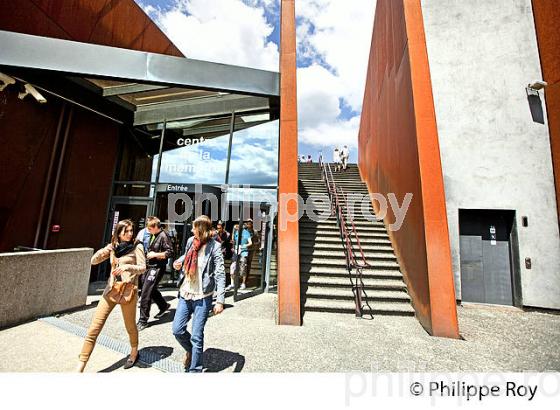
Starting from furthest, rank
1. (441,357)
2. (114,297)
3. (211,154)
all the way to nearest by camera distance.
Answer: (211,154)
(441,357)
(114,297)

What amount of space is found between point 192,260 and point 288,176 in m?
3.12

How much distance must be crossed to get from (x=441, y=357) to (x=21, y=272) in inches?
268

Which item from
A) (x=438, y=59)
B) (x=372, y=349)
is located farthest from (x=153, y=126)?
(x=438, y=59)

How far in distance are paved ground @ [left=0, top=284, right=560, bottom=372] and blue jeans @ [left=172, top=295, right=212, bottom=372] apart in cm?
41

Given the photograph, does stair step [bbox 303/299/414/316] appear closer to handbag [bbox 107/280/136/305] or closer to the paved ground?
the paved ground

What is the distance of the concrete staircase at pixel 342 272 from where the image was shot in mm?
5590

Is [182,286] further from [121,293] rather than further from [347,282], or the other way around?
[347,282]

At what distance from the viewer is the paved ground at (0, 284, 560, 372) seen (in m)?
3.26

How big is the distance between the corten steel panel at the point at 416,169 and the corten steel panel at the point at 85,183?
8992 mm

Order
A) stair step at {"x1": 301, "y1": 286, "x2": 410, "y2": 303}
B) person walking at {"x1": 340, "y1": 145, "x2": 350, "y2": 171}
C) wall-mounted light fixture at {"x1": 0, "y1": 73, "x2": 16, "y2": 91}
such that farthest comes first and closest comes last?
1. person walking at {"x1": 340, "y1": 145, "x2": 350, "y2": 171}
2. wall-mounted light fixture at {"x1": 0, "y1": 73, "x2": 16, "y2": 91}
3. stair step at {"x1": 301, "y1": 286, "x2": 410, "y2": 303}

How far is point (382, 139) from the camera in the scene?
8570 millimetres

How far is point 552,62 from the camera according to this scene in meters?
7.33

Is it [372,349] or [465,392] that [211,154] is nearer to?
[372,349]

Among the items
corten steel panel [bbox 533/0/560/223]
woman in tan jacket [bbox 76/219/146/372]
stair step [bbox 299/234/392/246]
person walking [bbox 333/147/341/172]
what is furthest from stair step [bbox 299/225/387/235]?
person walking [bbox 333/147/341/172]
